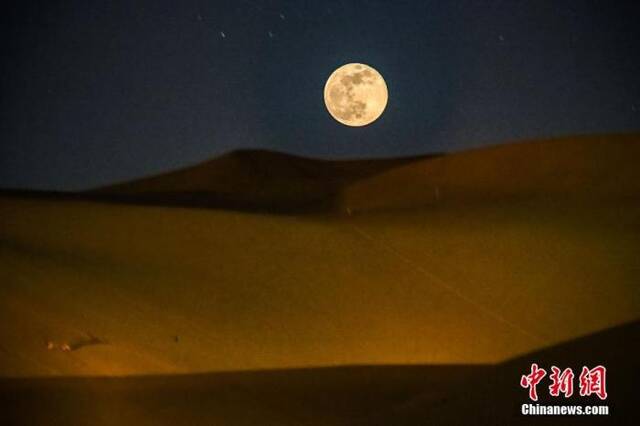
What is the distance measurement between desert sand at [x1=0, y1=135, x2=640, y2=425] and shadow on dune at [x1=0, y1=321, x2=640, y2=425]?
11 millimetres

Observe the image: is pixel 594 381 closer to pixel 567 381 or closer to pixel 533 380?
pixel 567 381

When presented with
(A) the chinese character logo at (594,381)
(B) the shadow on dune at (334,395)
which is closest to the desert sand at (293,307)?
(B) the shadow on dune at (334,395)

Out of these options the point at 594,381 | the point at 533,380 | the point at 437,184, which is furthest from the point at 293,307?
the point at 437,184

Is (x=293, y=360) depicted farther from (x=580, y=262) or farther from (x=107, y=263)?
(x=580, y=262)

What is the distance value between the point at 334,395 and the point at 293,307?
610 mm

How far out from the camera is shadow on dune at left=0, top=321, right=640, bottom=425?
4.77 metres

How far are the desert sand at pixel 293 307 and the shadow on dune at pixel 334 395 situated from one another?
1 centimetres

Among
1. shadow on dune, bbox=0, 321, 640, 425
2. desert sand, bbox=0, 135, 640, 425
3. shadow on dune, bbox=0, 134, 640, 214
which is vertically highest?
shadow on dune, bbox=0, 134, 640, 214

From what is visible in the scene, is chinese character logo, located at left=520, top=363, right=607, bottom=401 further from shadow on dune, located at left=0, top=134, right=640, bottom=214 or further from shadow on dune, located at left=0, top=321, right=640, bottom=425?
shadow on dune, located at left=0, top=134, right=640, bottom=214

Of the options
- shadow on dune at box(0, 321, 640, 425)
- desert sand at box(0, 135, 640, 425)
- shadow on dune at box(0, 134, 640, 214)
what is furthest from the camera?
shadow on dune at box(0, 134, 640, 214)

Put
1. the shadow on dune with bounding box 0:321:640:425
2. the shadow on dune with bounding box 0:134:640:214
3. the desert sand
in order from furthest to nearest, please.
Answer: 1. the shadow on dune with bounding box 0:134:640:214
2. the desert sand
3. the shadow on dune with bounding box 0:321:640:425

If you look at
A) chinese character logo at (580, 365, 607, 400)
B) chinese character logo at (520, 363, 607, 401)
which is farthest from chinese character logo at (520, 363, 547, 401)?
chinese character logo at (580, 365, 607, 400)

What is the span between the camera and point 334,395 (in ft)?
16.6

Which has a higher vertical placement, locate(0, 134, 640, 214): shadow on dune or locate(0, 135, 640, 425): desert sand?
locate(0, 134, 640, 214): shadow on dune
